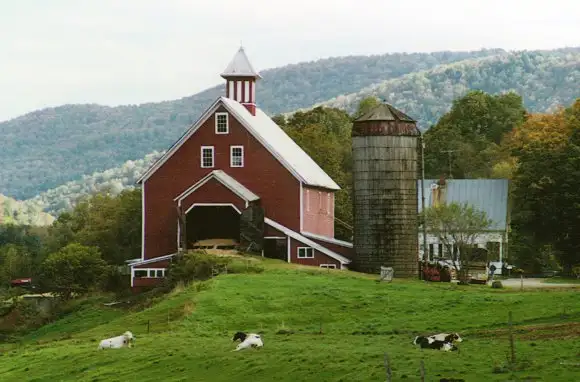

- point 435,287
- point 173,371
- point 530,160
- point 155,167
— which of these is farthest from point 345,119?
point 173,371

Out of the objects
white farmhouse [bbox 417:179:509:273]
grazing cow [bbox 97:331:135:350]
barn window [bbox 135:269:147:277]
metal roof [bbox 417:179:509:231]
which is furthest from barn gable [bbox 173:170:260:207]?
grazing cow [bbox 97:331:135:350]

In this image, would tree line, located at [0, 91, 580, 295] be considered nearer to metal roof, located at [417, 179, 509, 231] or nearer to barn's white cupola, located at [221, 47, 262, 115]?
metal roof, located at [417, 179, 509, 231]

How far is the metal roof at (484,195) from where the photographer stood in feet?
311

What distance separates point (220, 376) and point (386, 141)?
3864 centimetres

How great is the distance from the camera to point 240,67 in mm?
85500

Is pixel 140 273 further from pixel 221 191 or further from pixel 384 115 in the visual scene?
pixel 384 115

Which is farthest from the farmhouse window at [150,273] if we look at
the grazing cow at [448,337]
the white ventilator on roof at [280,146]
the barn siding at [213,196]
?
the grazing cow at [448,337]

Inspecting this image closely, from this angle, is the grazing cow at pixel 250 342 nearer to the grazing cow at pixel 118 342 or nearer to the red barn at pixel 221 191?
the grazing cow at pixel 118 342

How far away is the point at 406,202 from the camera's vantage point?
75125 millimetres

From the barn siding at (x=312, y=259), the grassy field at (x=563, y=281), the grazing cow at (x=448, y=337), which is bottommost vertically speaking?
the grassy field at (x=563, y=281)

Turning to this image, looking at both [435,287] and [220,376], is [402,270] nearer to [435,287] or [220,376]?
[435,287]

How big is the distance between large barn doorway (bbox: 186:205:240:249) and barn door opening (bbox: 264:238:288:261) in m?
1.63

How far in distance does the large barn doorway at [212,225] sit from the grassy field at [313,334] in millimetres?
11317

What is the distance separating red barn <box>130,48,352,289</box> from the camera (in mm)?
75875
